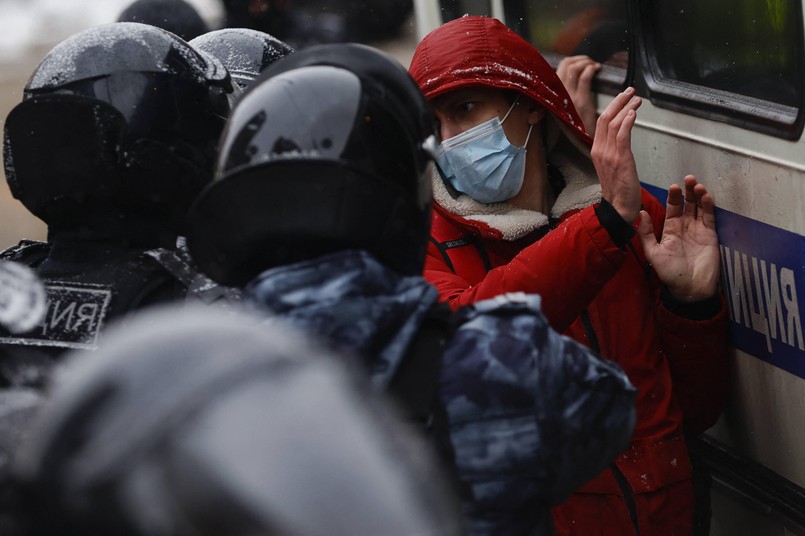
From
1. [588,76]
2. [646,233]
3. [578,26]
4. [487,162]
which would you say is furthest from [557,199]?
[578,26]

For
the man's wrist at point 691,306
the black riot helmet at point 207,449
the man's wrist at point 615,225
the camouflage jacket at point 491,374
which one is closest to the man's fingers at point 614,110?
the man's wrist at point 615,225

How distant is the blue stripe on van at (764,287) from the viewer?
2.87 metres

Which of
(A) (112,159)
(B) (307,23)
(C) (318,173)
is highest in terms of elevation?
(C) (318,173)

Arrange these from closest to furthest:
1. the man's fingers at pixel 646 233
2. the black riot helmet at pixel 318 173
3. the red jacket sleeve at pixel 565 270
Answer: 1. the black riot helmet at pixel 318 173
2. the red jacket sleeve at pixel 565 270
3. the man's fingers at pixel 646 233

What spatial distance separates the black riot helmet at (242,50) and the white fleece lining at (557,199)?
97 cm

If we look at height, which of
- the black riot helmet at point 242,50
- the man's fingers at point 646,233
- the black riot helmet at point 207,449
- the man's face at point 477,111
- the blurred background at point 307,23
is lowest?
the blurred background at point 307,23

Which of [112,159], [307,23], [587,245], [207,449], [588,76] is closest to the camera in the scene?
[207,449]

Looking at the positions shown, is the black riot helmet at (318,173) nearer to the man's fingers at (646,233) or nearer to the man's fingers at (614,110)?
the man's fingers at (614,110)

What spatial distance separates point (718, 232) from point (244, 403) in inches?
94.8

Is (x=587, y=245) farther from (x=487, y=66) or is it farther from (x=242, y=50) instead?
(x=242, y=50)

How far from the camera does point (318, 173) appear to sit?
68.0 inches

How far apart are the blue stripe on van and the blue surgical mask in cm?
60

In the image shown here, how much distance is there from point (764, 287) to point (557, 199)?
0.64m

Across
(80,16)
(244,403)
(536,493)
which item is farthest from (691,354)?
(80,16)
